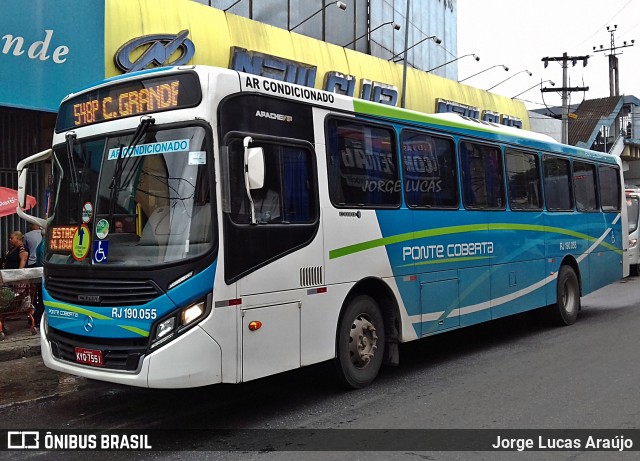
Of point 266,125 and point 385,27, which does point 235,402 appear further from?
point 385,27

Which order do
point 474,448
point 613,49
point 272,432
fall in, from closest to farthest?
point 474,448
point 272,432
point 613,49

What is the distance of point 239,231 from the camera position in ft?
18.6

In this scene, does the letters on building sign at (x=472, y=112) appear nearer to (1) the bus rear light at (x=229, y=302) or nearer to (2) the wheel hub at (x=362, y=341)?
(2) the wheel hub at (x=362, y=341)

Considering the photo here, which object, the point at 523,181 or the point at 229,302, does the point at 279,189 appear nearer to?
the point at 229,302

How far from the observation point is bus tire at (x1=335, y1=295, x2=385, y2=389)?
6.84 meters

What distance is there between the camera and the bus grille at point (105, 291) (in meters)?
5.45

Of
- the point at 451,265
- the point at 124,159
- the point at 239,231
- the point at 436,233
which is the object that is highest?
the point at 124,159

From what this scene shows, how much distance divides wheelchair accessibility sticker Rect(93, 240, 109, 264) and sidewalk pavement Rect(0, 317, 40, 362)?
4.07 meters

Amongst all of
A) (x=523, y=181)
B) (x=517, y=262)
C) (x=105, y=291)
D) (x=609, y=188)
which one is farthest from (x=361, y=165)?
(x=609, y=188)

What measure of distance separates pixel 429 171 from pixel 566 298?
4909 mm

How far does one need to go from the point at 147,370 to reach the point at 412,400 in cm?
277

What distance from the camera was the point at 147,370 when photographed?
Answer: 5.33 m

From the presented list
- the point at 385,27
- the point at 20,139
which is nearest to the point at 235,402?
the point at 20,139

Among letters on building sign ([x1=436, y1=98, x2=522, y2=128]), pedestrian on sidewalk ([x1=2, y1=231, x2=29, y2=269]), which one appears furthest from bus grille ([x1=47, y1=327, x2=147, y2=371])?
letters on building sign ([x1=436, y1=98, x2=522, y2=128])
